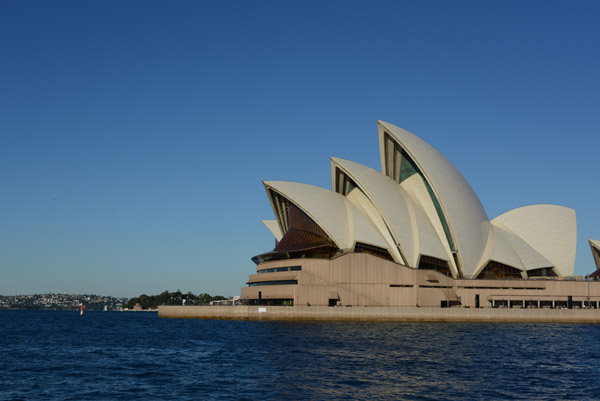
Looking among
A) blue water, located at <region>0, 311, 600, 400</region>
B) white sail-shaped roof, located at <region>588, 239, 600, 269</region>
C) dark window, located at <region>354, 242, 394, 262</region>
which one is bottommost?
blue water, located at <region>0, 311, 600, 400</region>

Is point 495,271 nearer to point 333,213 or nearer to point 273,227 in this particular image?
point 333,213

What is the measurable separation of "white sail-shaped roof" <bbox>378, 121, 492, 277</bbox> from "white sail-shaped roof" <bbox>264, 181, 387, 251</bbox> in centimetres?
810

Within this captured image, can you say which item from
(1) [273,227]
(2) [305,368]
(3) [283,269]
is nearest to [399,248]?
(3) [283,269]

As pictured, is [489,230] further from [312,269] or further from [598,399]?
[598,399]

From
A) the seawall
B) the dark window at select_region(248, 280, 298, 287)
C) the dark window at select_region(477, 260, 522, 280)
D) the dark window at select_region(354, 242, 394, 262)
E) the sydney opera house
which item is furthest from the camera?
the dark window at select_region(477, 260, 522, 280)

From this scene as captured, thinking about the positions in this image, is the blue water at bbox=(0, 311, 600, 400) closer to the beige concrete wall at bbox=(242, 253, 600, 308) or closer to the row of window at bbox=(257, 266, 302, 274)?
the beige concrete wall at bbox=(242, 253, 600, 308)

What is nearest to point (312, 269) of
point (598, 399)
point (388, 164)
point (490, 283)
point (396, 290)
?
point (396, 290)

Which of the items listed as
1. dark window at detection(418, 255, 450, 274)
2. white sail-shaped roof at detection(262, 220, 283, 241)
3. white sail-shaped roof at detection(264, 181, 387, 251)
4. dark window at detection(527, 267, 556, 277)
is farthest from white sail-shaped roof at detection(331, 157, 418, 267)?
dark window at detection(527, 267, 556, 277)

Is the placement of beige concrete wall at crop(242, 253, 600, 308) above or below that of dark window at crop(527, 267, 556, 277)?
Result: below

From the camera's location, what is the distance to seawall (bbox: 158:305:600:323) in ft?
230

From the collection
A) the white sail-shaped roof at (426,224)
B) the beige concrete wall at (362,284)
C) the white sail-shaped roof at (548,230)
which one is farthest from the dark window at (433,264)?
the white sail-shaped roof at (548,230)

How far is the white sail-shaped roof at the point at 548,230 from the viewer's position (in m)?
85.2

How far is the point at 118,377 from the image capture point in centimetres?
2848

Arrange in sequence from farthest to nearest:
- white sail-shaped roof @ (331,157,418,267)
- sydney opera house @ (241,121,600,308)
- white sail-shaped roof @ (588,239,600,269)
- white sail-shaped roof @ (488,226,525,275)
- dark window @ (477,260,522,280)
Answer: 1. white sail-shaped roof @ (588,239,600,269)
2. dark window @ (477,260,522,280)
3. white sail-shaped roof @ (488,226,525,275)
4. white sail-shaped roof @ (331,157,418,267)
5. sydney opera house @ (241,121,600,308)
